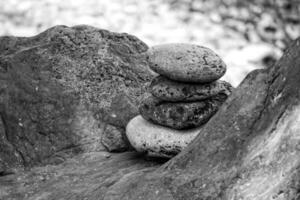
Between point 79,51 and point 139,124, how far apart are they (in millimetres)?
2259

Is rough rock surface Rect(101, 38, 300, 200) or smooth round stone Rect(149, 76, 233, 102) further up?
smooth round stone Rect(149, 76, 233, 102)

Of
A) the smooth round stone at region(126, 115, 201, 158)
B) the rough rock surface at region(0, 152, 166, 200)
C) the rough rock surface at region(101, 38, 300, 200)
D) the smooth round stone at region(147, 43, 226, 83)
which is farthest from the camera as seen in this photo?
the smooth round stone at region(126, 115, 201, 158)

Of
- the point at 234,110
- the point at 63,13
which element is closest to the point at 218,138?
the point at 234,110

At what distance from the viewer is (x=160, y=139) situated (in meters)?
6.98

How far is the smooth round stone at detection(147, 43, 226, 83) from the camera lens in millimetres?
6699

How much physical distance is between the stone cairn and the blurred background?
942 millimetres

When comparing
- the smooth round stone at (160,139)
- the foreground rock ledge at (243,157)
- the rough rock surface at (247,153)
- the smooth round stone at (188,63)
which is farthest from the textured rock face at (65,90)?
the rough rock surface at (247,153)

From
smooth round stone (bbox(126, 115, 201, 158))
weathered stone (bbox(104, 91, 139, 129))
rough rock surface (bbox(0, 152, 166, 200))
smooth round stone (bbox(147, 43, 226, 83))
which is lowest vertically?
rough rock surface (bbox(0, 152, 166, 200))

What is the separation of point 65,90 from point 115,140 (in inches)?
50.1

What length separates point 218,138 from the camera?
5.11 m

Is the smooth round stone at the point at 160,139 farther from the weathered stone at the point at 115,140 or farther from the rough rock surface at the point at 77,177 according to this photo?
the weathered stone at the point at 115,140

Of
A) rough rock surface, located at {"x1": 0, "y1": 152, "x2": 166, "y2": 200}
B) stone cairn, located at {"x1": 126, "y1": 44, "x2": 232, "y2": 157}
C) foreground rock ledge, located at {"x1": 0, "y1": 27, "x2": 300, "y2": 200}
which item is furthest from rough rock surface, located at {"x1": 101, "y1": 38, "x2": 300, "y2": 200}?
stone cairn, located at {"x1": 126, "y1": 44, "x2": 232, "y2": 157}

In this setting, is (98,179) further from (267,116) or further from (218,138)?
(267,116)

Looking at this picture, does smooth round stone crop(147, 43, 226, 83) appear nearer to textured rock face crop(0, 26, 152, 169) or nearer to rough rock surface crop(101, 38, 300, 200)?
rough rock surface crop(101, 38, 300, 200)
